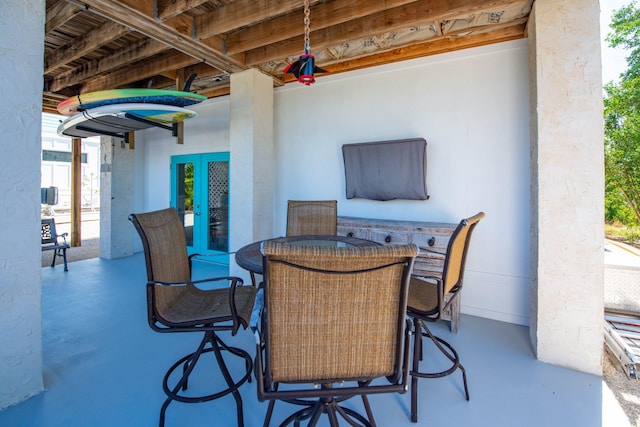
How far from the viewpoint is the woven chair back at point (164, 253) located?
1790mm

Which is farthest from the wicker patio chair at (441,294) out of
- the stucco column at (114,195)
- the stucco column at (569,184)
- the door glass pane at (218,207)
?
the stucco column at (114,195)

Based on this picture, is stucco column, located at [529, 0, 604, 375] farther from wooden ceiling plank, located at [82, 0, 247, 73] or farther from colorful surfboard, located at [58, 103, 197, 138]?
colorful surfboard, located at [58, 103, 197, 138]

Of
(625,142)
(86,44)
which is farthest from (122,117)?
(625,142)

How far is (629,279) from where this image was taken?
3.23 m

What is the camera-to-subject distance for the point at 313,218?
354cm

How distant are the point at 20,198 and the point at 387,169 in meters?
3.46

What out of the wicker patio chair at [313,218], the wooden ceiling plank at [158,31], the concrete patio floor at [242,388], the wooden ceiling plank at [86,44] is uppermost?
the wooden ceiling plank at [86,44]

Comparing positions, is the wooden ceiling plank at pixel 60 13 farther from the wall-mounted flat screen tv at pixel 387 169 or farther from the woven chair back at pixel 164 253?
the wall-mounted flat screen tv at pixel 387 169

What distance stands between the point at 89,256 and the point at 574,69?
8.33 m

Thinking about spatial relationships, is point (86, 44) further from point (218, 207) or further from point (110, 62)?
point (218, 207)

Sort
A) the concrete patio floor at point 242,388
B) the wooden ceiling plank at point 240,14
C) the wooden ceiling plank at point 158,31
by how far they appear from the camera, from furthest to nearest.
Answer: the wooden ceiling plank at point 240,14 → the wooden ceiling plank at point 158,31 → the concrete patio floor at point 242,388

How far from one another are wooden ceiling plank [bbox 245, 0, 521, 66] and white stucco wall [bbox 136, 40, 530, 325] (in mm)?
766

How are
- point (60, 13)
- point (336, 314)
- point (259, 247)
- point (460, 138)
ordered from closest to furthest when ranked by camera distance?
point (336, 314) → point (259, 247) → point (60, 13) → point (460, 138)

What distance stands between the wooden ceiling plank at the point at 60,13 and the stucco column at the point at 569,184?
433 cm
